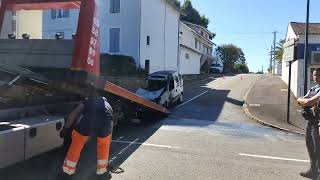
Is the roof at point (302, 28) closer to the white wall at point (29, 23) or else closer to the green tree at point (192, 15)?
the white wall at point (29, 23)

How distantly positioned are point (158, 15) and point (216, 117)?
877 inches

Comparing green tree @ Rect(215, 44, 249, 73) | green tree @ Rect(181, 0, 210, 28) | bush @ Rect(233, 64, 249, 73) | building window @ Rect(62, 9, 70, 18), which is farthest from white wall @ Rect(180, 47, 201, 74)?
bush @ Rect(233, 64, 249, 73)

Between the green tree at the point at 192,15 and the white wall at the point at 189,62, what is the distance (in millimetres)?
28899

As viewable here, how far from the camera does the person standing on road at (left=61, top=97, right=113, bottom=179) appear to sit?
6.81m

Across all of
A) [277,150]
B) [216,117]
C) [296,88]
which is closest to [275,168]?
[277,150]

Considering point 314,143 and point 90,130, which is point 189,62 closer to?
point 314,143

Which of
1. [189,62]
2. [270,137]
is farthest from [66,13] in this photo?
[189,62]

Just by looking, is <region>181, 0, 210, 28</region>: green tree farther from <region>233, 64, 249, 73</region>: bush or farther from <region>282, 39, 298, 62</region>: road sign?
<region>282, 39, 298, 62</region>: road sign

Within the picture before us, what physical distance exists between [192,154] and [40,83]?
13.2ft

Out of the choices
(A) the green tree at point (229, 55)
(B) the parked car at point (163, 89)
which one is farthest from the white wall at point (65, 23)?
(A) the green tree at point (229, 55)

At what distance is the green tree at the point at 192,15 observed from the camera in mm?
92750

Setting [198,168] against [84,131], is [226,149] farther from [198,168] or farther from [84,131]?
[84,131]

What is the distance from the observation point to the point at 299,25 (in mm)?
33812

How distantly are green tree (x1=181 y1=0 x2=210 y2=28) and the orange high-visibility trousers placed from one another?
3366 inches
